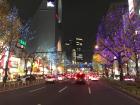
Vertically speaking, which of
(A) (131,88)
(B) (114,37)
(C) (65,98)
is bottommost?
(C) (65,98)

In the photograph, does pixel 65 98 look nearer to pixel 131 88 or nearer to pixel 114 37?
pixel 131 88

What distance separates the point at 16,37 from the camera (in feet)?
171

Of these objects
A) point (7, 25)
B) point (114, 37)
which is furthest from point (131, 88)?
point (114, 37)

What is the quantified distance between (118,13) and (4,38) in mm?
24803

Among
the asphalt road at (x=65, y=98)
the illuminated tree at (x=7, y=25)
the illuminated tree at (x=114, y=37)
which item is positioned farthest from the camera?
the illuminated tree at (x=114, y=37)

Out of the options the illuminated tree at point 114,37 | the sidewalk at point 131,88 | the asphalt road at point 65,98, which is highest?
the illuminated tree at point 114,37

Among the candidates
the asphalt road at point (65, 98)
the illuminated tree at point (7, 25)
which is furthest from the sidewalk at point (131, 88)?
the illuminated tree at point (7, 25)

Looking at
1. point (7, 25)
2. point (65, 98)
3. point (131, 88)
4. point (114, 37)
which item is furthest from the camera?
point (114, 37)

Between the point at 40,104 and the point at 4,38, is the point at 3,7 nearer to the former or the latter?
the point at 4,38

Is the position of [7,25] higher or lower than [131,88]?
higher

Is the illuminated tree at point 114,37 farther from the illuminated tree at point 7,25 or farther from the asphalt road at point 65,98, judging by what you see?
the asphalt road at point 65,98

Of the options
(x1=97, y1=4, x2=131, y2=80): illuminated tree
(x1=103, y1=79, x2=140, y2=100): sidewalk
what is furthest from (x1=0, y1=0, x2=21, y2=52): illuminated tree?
(x1=97, y1=4, x2=131, y2=80): illuminated tree

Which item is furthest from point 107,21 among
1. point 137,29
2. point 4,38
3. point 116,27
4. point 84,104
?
point 84,104

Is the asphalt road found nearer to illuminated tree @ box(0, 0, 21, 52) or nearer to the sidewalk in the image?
the sidewalk
